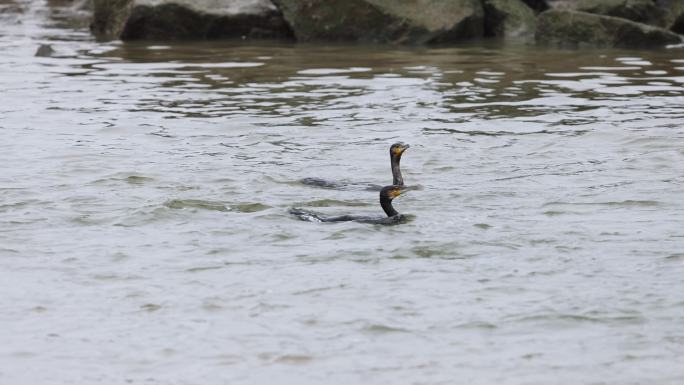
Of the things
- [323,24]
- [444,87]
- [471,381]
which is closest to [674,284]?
[471,381]

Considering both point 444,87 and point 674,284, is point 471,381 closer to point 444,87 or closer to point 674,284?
point 674,284

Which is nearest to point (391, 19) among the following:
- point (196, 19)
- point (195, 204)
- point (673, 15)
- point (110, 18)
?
point (196, 19)

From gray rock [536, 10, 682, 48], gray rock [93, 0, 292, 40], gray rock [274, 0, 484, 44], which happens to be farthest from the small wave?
gray rock [93, 0, 292, 40]

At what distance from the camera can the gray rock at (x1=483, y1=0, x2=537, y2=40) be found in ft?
73.2

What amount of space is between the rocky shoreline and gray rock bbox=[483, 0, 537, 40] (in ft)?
0.06

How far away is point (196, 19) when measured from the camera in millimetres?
22812

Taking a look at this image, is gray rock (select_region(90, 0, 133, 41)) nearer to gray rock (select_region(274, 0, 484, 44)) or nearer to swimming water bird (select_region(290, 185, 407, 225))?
gray rock (select_region(274, 0, 484, 44))

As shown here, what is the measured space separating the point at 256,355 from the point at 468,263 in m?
2.18

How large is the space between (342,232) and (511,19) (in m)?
14.0

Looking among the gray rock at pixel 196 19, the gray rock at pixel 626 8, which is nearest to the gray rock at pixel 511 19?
the gray rock at pixel 626 8

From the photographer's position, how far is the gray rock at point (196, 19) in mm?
22625

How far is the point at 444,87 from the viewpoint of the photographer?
16906 millimetres

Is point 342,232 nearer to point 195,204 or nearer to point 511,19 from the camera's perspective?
point 195,204

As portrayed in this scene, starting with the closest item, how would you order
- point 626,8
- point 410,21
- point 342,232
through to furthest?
point 342,232, point 626,8, point 410,21
